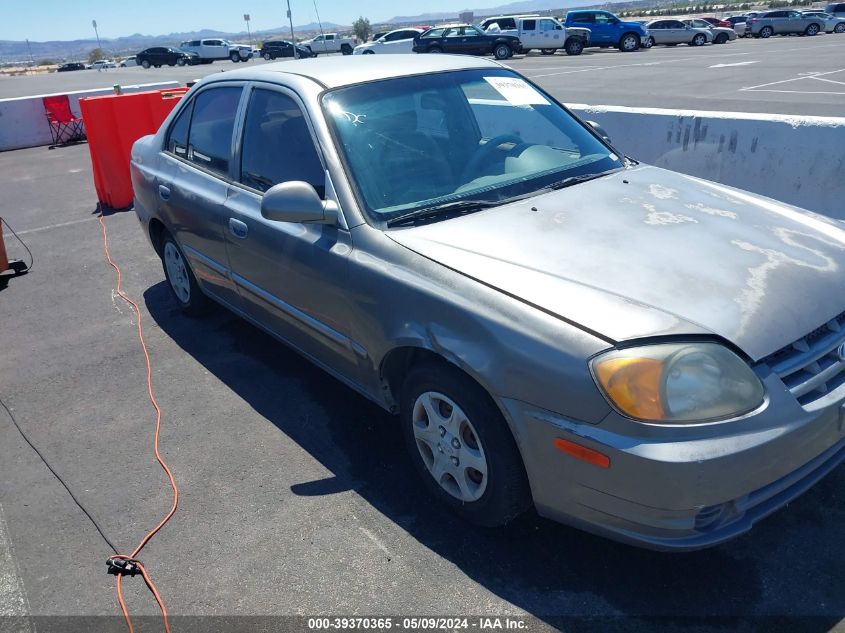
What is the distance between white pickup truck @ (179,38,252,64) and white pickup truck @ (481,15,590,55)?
2434cm

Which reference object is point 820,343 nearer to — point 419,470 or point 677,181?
point 677,181

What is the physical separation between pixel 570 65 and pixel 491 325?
1063 inches

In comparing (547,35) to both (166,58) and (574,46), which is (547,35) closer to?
(574,46)

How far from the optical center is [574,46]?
3347 centimetres

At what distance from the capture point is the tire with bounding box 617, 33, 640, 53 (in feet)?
111

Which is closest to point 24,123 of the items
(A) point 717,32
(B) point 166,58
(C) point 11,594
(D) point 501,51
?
(C) point 11,594

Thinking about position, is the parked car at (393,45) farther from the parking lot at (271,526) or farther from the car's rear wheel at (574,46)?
the parking lot at (271,526)

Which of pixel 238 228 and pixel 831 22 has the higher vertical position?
pixel 831 22

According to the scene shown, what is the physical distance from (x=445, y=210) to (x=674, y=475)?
5.03 ft

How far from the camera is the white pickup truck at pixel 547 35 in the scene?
108 feet

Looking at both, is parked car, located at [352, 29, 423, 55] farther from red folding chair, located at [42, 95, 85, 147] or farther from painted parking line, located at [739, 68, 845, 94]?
red folding chair, located at [42, 95, 85, 147]

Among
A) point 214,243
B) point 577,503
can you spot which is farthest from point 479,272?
point 214,243

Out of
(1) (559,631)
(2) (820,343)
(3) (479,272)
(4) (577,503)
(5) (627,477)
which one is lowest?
(1) (559,631)

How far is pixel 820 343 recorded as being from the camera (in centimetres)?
250
